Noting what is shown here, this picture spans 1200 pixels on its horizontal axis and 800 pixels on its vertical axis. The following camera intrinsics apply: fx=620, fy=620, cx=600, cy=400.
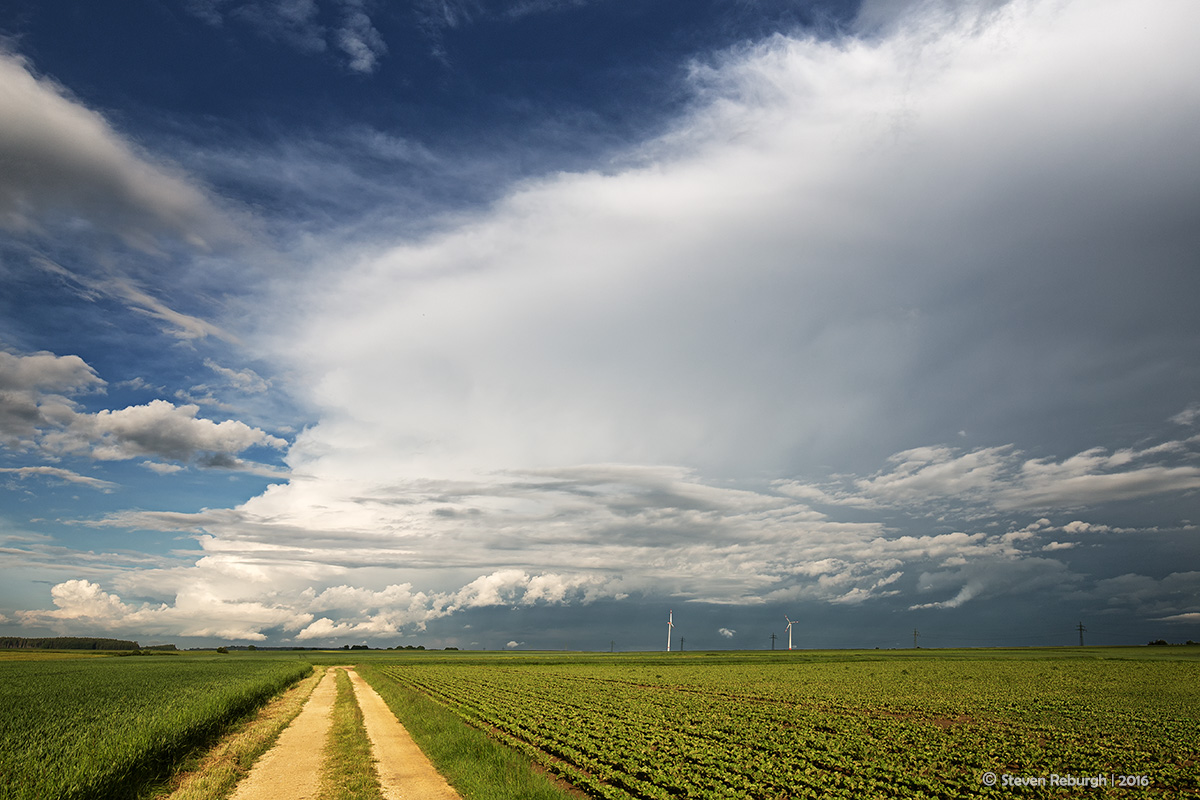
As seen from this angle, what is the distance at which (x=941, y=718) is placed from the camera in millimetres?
42312

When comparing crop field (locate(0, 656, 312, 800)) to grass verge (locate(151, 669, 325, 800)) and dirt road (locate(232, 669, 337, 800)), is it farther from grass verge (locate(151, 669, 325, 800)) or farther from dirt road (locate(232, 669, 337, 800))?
dirt road (locate(232, 669, 337, 800))

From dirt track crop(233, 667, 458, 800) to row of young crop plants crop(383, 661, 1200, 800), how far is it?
508 cm

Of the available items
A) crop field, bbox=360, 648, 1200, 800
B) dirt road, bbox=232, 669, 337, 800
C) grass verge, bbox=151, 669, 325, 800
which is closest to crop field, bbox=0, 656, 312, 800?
grass verge, bbox=151, 669, 325, 800

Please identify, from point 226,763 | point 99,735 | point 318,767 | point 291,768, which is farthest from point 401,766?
point 99,735

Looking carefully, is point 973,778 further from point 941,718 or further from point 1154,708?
point 1154,708

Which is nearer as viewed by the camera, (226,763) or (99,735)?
(99,735)

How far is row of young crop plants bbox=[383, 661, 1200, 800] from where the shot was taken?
2311 centimetres

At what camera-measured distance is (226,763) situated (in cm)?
2708

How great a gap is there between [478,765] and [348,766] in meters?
6.34

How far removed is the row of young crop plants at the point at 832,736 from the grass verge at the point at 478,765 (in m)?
2.37

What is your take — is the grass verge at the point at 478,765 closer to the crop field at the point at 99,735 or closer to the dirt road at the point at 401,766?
the dirt road at the point at 401,766

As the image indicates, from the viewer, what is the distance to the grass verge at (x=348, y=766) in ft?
70.4

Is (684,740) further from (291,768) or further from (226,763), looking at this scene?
(226,763)

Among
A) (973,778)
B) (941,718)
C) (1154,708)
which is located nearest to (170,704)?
(973,778)
